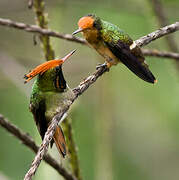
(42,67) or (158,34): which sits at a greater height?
(42,67)

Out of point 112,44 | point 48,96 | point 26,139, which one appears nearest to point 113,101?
point 48,96

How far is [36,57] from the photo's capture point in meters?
5.11

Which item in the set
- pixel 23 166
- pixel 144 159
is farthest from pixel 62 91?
pixel 144 159

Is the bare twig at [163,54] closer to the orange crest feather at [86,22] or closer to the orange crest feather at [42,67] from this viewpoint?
the orange crest feather at [86,22]

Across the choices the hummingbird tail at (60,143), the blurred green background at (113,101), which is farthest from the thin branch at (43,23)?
the blurred green background at (113,101)

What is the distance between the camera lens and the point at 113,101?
163 inches

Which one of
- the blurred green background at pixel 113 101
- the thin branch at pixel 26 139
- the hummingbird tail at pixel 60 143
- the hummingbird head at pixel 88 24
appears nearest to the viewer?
the thin branch at pixel 26 139

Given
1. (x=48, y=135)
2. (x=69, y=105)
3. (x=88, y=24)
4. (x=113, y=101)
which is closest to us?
(x=48, y=135)

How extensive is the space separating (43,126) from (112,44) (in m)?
0.63

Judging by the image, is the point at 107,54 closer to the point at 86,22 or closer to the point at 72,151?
the point at 86,22

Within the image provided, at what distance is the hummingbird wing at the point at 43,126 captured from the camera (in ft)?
7.38

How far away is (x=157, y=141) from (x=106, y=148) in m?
3.50

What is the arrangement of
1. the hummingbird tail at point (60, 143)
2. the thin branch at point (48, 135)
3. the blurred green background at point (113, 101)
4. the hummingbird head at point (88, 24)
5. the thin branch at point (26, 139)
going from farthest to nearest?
1. the blurred green background at point (113, 101)
2. the hummingbird head at point (88, 24)
3. the hummingbird tail at point (60, 143)
4. the thin branch at point (26, 139)
5. the thin branch at point (48, 135)

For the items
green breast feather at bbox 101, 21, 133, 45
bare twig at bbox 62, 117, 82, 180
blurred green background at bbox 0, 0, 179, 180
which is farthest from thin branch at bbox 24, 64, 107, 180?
blurred green background at bbox 0, 0, 179, 180
